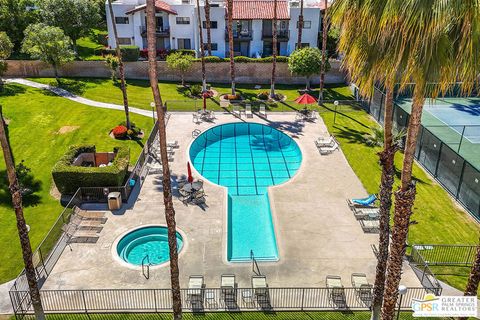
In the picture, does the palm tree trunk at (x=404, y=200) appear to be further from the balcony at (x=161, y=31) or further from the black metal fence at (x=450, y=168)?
the balcony at (x=161, y=31)

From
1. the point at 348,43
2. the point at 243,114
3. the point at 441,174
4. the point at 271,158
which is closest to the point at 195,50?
the point at 243,114

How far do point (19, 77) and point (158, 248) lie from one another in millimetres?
34303

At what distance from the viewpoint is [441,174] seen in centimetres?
2838

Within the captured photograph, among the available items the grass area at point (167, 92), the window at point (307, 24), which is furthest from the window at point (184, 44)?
the window at point (307, 24)

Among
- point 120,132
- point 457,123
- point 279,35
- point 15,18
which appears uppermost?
point 15,18

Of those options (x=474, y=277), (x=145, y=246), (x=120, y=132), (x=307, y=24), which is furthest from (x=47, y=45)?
(x=474, y=277)

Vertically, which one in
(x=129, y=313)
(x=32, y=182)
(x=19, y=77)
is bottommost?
(x=129, y=313)

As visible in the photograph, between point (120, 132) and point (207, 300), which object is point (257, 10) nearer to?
point (120, 132)

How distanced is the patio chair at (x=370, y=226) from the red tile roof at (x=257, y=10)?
3616 centimetres

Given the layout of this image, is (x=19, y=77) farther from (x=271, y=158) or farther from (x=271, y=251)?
(x=271, y=251)

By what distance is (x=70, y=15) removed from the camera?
171ft

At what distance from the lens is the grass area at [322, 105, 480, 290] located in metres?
23.1

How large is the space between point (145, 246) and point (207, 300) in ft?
20.1

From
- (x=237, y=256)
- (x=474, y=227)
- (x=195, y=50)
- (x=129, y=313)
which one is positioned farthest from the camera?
(x=195, y=50)
